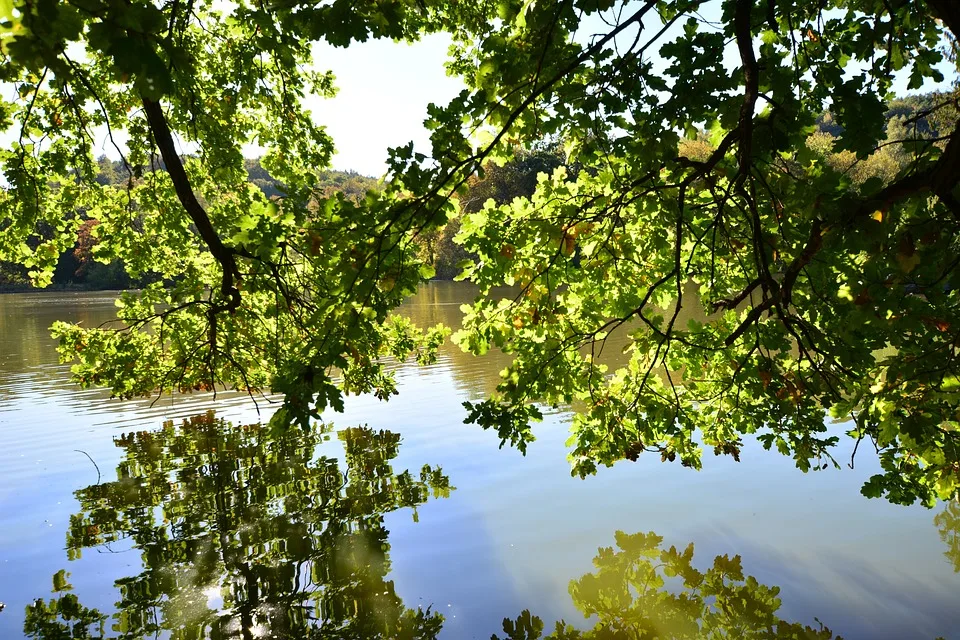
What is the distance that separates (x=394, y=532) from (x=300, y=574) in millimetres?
1182

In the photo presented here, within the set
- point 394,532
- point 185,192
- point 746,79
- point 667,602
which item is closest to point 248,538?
point 394,532

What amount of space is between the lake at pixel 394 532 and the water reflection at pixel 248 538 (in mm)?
26

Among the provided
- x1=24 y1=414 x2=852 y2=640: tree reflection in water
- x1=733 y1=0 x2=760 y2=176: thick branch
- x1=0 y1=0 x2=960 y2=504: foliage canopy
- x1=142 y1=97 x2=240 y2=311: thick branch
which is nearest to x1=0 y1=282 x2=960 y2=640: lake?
x1=24 y1=414 x2=852 y2=640: tree reflection in water

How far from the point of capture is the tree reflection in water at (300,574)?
16.8ft

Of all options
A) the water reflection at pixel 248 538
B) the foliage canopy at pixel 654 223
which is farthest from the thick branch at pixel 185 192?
the water reflection at pixel 248 538

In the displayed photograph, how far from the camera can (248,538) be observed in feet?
22.2

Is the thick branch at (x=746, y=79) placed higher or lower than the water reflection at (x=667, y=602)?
higher

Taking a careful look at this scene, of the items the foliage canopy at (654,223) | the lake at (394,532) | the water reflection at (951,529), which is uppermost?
the foliage canopy at (654,223)

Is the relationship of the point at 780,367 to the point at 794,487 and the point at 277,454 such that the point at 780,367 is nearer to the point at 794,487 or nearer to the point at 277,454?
the point at 794,487

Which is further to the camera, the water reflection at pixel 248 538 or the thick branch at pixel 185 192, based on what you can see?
the thick branch at pixel 185 192

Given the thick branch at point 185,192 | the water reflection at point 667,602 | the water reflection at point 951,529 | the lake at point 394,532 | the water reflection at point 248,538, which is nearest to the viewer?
the water reflection at point 667,602

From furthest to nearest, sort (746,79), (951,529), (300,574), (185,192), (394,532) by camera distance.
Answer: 1. (394,532)
2. (951,529)
3. (185,192)
4. (300,574)
5. (746,79)

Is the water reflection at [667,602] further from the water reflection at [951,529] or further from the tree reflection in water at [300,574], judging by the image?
the water reflection at [951,529]

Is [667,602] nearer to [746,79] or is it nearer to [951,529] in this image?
[951,529]
